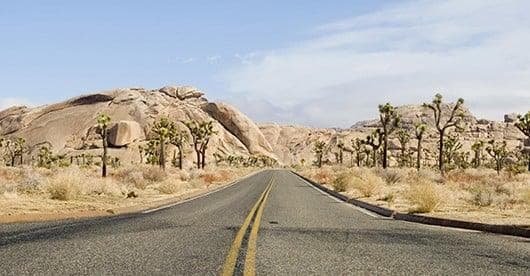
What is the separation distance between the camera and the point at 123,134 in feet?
569

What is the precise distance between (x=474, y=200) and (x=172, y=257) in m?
18.5

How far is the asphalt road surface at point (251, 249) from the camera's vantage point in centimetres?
848

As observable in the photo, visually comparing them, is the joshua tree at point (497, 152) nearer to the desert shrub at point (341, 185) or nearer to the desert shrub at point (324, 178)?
the desert shrub at point (324, 178)

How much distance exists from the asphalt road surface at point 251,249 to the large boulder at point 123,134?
16052cm

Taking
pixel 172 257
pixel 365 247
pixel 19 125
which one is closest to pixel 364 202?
pixel 365 247

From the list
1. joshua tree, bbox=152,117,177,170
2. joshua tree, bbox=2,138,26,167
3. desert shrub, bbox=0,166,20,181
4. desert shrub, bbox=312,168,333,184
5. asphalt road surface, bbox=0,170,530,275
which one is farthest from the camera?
joshua tree, bbox=2,138,26,167

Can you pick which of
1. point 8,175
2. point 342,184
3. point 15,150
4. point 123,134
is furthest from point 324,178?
point 123,134

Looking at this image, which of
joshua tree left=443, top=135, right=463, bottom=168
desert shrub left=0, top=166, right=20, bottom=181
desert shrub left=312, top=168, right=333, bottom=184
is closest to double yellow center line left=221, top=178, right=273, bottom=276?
desert shrub left=0, top=166, right=20, bottom=181

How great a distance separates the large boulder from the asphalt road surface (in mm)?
160522

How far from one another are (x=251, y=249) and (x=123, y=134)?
6617 inches

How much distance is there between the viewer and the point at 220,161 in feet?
618

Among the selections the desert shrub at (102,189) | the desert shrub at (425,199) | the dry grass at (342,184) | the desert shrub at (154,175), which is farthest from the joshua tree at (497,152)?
the desert shrub at (425,199)

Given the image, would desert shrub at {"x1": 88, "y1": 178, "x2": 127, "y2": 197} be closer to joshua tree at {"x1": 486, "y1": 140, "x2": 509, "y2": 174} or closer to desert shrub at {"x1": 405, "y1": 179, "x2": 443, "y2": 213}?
desert shrub at {"x1": 405, "y1": 179, "x2": 443, "y2": 213}

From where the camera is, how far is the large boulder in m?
172
